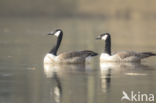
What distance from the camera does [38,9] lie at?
3297 inches

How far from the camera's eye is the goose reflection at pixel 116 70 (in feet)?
60.3

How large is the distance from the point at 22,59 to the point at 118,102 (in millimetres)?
9062

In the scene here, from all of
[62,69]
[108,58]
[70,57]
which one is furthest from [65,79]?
[108,58]

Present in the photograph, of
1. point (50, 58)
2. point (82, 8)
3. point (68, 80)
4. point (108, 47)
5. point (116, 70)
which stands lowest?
point (68, 80)

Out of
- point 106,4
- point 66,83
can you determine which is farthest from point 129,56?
point 106,4

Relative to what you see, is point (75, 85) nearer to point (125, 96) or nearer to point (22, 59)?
point (125, 96)

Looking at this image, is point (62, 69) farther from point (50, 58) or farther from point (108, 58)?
point (108, 58)

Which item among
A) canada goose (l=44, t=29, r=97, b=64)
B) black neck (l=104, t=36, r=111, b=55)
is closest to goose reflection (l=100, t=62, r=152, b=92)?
canada goose (l=44, t=29, r=97, b=64)

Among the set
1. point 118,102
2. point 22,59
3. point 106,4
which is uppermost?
point 106,4

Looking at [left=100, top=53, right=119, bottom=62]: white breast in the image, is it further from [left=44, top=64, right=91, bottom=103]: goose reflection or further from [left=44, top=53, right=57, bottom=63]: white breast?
[left=44, top=53, right=57, bottom=63]: white breast

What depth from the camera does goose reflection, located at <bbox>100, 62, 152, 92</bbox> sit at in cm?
1838

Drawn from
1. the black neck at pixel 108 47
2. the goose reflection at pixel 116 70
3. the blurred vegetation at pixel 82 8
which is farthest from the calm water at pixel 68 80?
the blurred vegetation at pixel 82 8

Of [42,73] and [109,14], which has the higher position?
[109,14]

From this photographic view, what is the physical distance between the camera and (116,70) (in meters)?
21.1
